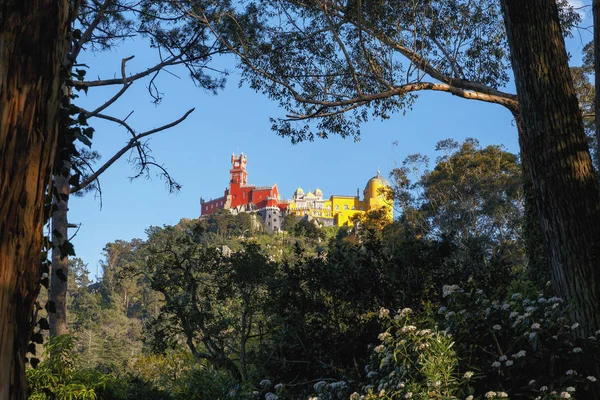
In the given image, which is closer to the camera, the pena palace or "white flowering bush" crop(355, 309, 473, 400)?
"white flowering bush" crop(355, 309, 473, 400)

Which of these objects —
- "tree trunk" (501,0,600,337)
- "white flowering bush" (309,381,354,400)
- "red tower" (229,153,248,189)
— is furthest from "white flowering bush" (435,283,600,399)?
"red tower" (229,153,248,189)

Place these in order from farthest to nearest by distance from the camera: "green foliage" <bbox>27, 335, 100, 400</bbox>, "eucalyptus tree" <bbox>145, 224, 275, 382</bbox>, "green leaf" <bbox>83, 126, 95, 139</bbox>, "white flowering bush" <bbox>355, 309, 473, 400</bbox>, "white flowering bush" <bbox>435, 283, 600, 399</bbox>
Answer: "eucalyptus tree" <bbox>145, 224, 275, 382</bbox>, "green foliage" <bbox>27, 335, 100, 400</bbox>, "white flowering bush" <bbox>435, 283, 600, 399</bbox>, "white flowering bush" <bbox>355, 309, 473, 400</bbox>, "green leaf" <bbox>83, 126, 95, 139</bbox>

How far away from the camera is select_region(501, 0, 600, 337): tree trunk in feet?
13.6

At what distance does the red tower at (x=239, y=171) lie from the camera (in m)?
73.4

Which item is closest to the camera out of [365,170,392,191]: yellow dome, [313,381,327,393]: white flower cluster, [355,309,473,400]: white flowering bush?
[355,309,473,400]: white flowering bush

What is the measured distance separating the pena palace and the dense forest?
46.8 metres

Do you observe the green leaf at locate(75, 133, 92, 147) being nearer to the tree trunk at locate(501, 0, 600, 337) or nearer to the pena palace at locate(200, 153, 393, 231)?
the tree trunk at locate(501, 0, 600, 337)

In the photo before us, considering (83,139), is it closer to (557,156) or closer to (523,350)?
(523,350)

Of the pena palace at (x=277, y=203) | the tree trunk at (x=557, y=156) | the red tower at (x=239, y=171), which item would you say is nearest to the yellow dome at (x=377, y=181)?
the pena palace at (x=277, y=203)

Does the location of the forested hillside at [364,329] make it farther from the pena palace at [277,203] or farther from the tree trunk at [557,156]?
the pena palace at [277,203]

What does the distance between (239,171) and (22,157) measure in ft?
240

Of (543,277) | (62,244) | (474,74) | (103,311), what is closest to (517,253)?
(474,74)

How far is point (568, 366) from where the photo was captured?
3.49 meters

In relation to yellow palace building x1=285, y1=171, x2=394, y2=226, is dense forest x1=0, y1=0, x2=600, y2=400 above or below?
below
